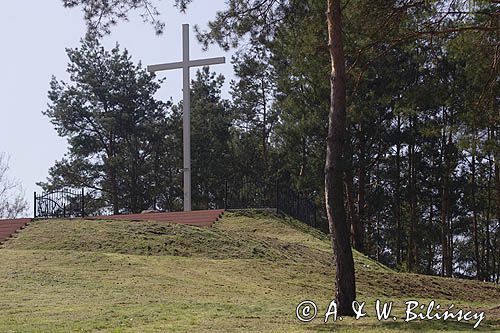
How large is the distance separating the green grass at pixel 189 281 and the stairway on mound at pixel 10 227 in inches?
14.2

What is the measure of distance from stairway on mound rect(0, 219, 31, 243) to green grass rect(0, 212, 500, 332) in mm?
360

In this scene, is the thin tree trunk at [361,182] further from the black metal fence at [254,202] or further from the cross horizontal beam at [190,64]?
the cross horizontal beam at [190,64]

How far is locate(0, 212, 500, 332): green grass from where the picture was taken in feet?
33.0

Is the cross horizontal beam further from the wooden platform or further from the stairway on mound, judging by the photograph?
the stairway on mound

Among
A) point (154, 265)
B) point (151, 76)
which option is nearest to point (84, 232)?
point (154, 265)

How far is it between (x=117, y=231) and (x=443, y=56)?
9.74 m

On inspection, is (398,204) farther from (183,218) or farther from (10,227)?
(10,227)

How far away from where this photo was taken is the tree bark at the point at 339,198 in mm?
10883

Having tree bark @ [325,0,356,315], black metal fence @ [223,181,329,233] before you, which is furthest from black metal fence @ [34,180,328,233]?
tree bark @ [325,0,356,315]

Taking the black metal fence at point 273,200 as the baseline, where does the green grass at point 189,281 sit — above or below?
below

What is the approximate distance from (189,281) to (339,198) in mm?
5241

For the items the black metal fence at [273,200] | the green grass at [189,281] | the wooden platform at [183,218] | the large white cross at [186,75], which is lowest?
the green grass at [189,281]

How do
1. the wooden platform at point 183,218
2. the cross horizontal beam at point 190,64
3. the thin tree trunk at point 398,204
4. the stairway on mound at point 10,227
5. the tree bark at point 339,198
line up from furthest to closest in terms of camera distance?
the thin tree trunk at point 398,204 → the wooden platform at point 183,218 → the cross horizontal beam at point 190,64 → the stairway on mound at point 10,227 → the tree bark at point 339,198

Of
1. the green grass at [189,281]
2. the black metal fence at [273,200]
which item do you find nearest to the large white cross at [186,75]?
the green grass at [189,281]
